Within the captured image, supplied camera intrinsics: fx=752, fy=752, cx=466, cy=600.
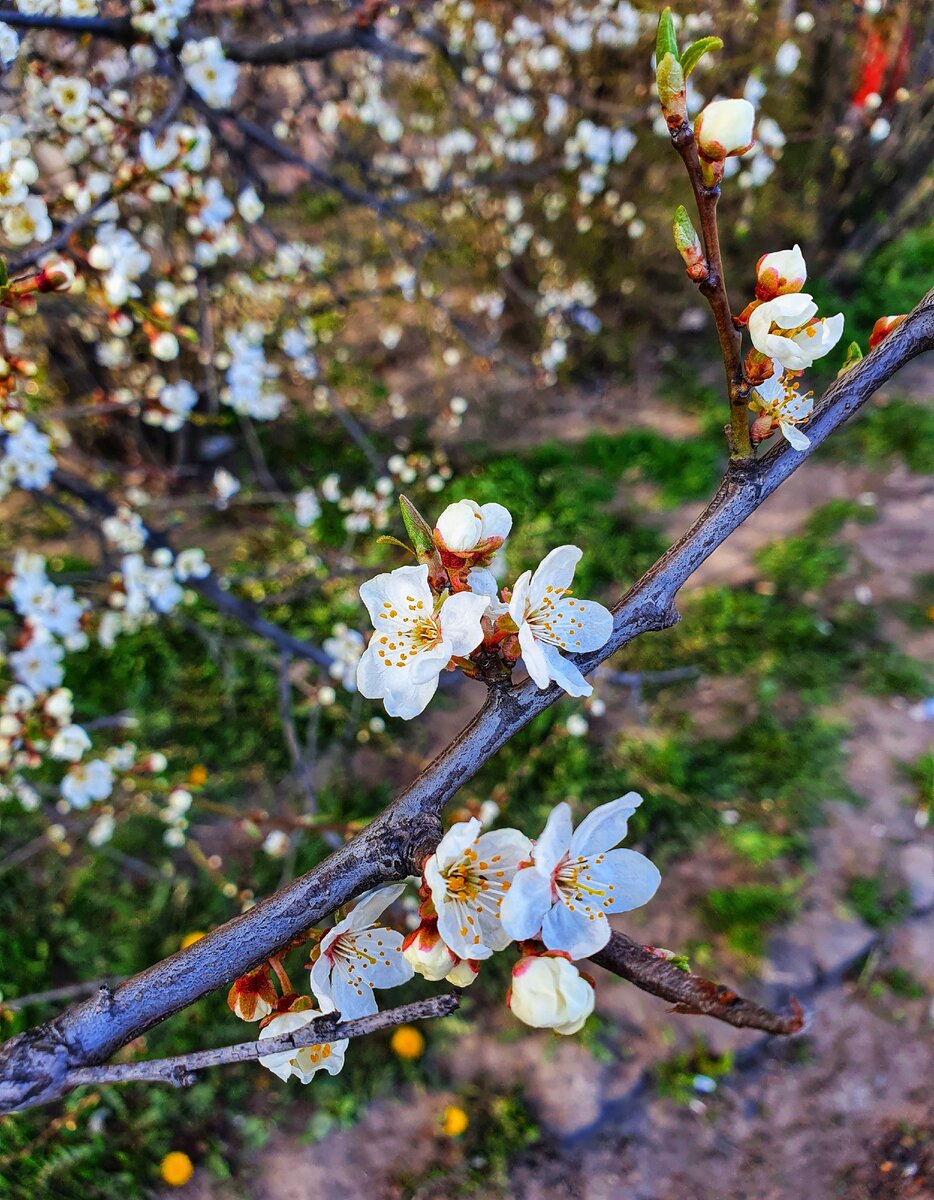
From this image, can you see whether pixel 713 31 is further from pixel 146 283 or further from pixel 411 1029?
pixel 411 1029

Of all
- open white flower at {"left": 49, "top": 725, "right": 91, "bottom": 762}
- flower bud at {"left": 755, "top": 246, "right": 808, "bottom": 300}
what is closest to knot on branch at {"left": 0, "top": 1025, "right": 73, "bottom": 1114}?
flower bud at {"left": 755, "top": 246, "right": 808, "bottom": 300}

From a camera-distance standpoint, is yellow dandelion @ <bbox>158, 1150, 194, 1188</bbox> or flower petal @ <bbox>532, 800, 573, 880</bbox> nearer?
flower petal @ <bbox>532, 800, 573, 880</bbox>

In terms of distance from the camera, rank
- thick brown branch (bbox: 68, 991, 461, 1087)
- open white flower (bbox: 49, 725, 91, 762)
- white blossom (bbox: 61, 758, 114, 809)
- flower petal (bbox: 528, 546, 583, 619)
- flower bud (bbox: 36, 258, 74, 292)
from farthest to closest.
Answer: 1. white blossom (bbox: 61, 758, 114, 809)
2. open white flower (bbox: 49, 725, 91, 762)
3. flower bud (bbox: 36, 258, 74, 292)
4. flower petal (bbox: 528, 546, 583, 619)
5. thick brown branch (bbox: 68, 991, 461, 1087)

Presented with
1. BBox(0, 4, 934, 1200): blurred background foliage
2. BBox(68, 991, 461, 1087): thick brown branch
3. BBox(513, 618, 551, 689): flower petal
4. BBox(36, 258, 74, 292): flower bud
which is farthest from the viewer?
BBox(0, 4, 934, 1200): blurred background foliage

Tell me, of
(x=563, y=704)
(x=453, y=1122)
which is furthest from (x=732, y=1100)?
(x=563, y=704)

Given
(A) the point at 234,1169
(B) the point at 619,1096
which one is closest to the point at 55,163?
(A) the point at 234,1169

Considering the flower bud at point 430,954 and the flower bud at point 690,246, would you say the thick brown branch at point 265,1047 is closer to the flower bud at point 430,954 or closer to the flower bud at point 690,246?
the flower bud at point 430,954

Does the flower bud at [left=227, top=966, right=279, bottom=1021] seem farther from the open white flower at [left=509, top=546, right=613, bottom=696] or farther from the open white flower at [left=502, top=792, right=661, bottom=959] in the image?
the open white flower at [left=509, top=546, right=613, bottom=696]

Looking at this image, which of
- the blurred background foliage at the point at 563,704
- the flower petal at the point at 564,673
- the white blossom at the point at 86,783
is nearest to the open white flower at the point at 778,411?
the flower petal at the point at 564,673
